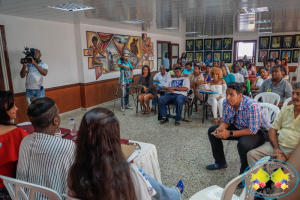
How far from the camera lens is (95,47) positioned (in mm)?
5625

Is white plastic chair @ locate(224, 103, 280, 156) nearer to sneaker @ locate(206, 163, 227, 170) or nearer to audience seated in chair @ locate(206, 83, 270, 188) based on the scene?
sneaker @ locate(206, 163, 227, 170)

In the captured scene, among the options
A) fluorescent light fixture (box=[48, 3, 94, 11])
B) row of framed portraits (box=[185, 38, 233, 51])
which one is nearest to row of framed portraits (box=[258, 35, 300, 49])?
row of framed portraits (box=[185, 38, 233, 51])

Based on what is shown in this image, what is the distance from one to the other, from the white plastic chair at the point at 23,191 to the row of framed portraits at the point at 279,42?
11.0 metres

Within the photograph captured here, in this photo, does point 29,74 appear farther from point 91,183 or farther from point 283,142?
point 283,142

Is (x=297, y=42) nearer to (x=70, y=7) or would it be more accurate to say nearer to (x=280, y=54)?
(x=280, y=54)

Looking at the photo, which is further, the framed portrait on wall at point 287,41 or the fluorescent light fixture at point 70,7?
the framed portrait on wall at point 287,41

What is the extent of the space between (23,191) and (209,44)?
10.8 meters

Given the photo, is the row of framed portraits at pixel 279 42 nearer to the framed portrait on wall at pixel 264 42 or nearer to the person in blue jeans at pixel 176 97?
the framed portrait on wall at pixel 264 42

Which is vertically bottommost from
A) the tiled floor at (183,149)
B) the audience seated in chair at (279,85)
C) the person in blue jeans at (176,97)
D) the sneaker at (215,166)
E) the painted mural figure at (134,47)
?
the tiled floor at (183,149)

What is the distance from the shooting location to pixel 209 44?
10766mm

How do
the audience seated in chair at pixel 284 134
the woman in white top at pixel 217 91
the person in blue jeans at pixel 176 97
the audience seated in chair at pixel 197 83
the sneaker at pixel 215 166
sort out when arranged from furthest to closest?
the audience seated in chair at pixel 197 83, the person in blue jeans at pixel 176 97, the woman in white top at pixel 217 91, the sneaker at pixel 215 166, the audience seated in chair at pixel 284 134

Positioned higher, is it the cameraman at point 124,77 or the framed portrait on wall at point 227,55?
the framed portrait on wall at point 227,55

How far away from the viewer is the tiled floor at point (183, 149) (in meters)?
2.42

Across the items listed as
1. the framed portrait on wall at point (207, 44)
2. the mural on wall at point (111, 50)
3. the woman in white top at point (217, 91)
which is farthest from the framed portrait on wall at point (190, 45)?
the woman in white top at point (217, 91)
